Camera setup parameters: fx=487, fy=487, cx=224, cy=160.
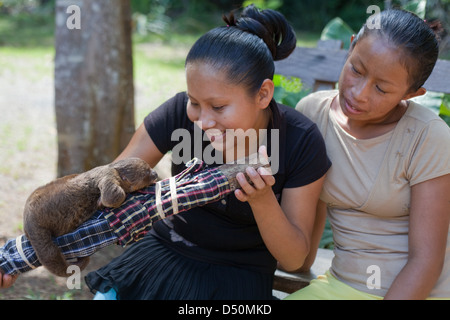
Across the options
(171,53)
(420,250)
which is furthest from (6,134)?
(171,53)

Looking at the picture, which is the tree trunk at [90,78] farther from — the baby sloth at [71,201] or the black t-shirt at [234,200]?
the baby sloth at [71,201]

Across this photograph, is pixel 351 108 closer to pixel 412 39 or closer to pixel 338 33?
pixel 412 39

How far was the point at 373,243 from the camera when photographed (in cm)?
226

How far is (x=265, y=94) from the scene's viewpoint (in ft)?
7.33

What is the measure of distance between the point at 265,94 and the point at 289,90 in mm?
1678

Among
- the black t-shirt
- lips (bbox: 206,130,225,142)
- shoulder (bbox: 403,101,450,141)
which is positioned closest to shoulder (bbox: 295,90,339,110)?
the black t-shirt

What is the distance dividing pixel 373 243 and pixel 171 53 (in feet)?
36.1

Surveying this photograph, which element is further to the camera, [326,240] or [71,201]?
[326,240]

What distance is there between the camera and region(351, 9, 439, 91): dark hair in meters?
2.09

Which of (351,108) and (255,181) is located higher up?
(351,108)

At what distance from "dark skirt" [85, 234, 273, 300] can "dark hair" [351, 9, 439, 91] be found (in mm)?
1189

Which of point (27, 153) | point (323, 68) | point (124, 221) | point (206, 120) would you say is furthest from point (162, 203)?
point (27, 153)

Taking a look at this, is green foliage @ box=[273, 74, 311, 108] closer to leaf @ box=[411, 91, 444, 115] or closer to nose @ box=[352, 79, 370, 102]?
leaf @ box=[411, 91, 444, 115]

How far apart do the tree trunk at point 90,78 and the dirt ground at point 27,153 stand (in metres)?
0.74
